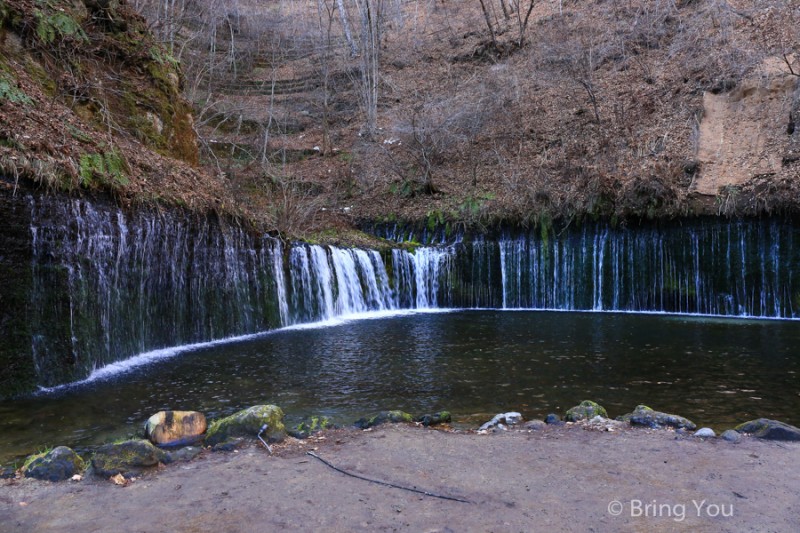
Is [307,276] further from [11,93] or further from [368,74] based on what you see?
[368,74]

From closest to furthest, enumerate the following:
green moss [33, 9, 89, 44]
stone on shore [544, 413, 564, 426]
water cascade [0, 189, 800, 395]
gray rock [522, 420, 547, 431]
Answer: gray rock [522, 420, 547, 431], stone on shore [544, 413, 564, 426], water cascade [0, 189, 800, 395], green moss [33, 9, 89, 44]

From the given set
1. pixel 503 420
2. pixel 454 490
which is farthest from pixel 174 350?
pixel 454 490

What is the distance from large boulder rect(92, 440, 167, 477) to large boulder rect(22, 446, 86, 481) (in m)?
0.13

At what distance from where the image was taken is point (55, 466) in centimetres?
360

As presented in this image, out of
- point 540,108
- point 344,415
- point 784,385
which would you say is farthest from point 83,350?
point 540,108

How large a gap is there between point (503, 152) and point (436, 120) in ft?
10.9

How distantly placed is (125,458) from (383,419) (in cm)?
216

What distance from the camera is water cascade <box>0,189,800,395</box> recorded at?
6742 mm

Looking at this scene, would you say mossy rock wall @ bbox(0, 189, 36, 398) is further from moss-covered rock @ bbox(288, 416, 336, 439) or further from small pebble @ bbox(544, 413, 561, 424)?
small pebble @ bbox(544, 413, 561, 424)

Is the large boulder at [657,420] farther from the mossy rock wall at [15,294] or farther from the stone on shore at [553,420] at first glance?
the mossy rock wall at [15,294]

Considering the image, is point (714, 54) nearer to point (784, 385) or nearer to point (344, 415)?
point (784, 385)

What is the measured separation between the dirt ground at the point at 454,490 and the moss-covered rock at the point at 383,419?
1.74ft

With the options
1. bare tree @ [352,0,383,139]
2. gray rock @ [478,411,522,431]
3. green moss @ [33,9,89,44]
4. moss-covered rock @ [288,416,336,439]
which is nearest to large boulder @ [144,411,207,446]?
moss-covered rock @ [288,416,336,439]

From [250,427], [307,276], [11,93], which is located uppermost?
[11,93]
